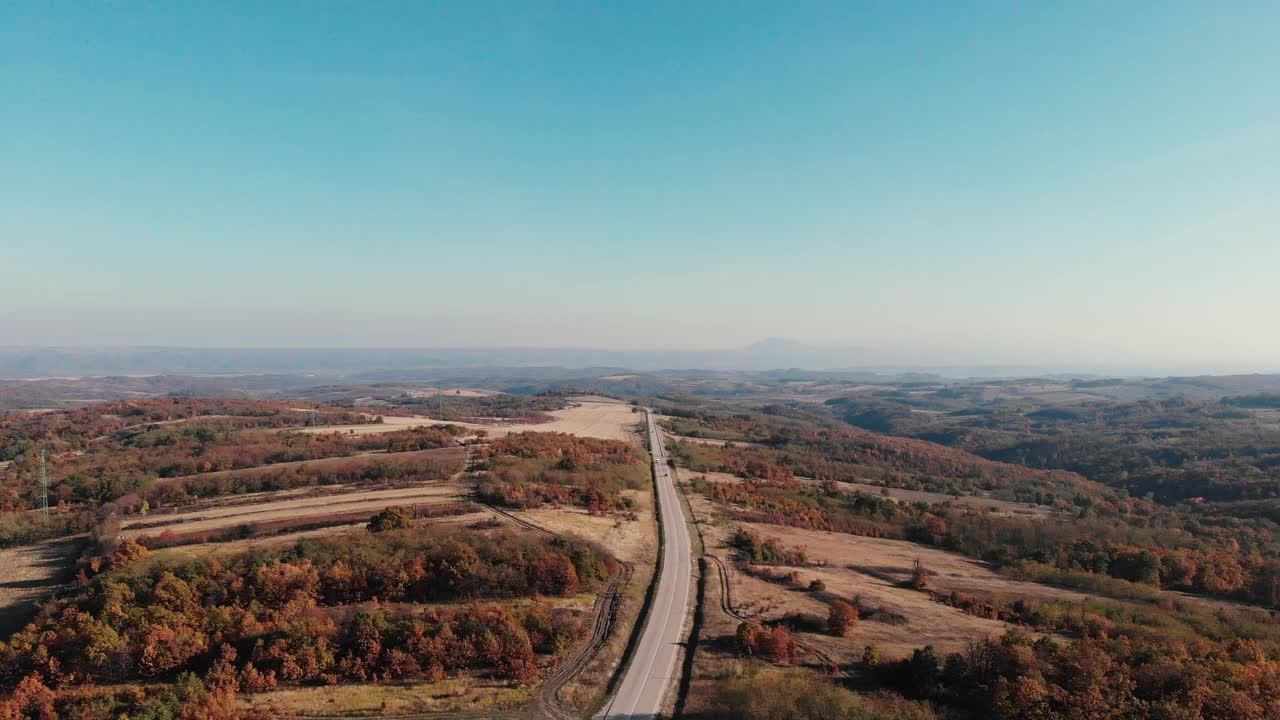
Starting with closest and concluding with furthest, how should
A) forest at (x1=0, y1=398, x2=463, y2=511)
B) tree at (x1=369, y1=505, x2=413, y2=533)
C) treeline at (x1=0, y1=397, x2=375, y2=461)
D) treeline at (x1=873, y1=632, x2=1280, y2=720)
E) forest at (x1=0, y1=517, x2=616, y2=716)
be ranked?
treeline at (x1=873, y1=632, x2=1280, y2=720) < forest at (x1=0, y1=517, x2=616, y2=716) < tree at (x1=369, y1=505, x2=413, y2=533) < forest at (x1=0, y1=398, x2=463, y2=511) < treeline at (x1=0, y1=397, x2=375, y2=461)

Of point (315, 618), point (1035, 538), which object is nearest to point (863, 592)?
point (1035, 538)

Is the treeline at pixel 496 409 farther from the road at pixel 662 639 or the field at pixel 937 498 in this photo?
the road at pixel 662 639

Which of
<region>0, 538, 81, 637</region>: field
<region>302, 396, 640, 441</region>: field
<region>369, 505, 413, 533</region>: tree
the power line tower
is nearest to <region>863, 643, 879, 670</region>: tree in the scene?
<region>369, 505, 413, 533</region>: tree

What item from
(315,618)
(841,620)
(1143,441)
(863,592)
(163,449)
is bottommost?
(1143,441)

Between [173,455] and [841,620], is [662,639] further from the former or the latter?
[173,455]

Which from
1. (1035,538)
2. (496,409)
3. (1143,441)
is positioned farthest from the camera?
(496,409)

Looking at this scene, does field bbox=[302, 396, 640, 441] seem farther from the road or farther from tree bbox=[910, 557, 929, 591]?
tree bbox=[910, 557, 929, 591]
